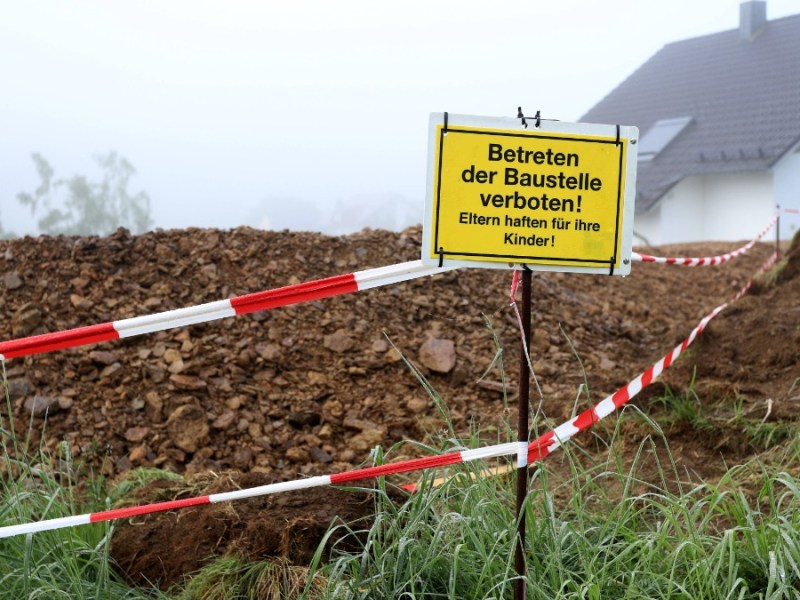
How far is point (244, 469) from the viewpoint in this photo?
4812 millimetres

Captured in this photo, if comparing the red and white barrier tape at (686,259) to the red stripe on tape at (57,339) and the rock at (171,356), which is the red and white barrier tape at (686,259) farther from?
the rock at (171,356)

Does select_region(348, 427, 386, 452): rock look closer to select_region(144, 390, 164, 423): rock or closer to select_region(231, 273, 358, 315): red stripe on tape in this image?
select_region(144, 390, 164, 423): rock

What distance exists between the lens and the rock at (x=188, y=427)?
4.98m

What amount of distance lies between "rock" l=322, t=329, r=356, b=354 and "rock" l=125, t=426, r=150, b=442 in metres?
1.26

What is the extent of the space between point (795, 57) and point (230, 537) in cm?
2365

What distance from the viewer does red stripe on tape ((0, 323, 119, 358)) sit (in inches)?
110

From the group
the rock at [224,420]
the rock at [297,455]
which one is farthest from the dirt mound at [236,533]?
the rock at [224,420]

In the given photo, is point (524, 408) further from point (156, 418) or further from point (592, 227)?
point (156, 418)

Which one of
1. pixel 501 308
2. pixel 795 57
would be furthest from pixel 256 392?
pixel 795 57

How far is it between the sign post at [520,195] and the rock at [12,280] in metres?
4.47

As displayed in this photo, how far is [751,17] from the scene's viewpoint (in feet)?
83.4

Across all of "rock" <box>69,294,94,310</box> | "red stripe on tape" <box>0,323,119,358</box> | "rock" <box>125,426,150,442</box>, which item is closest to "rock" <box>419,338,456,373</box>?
"rock" <box>125,426,150,442</box>

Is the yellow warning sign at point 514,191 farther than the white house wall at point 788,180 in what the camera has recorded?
No

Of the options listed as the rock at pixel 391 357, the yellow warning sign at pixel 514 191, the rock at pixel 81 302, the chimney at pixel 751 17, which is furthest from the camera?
the chimney at pixel 751 17
